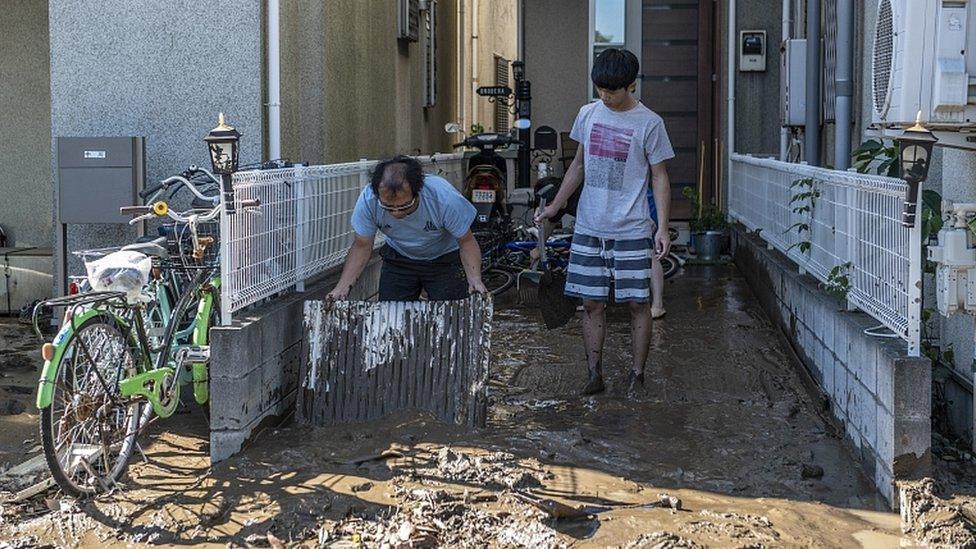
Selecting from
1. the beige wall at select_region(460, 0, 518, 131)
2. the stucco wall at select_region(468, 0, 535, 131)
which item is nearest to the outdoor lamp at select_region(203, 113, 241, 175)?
the beige wall at select_region(460, 0, 518, 131)

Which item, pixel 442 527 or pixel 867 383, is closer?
pixel 442 527

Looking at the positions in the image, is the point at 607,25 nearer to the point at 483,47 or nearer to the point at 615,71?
the point at 483,47

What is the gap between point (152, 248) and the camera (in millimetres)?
6203

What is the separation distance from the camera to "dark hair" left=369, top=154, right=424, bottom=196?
6359 mm

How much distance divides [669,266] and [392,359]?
197 inches

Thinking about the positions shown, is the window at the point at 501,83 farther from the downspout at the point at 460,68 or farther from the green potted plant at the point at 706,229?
the green potted plant at the point at 706,229

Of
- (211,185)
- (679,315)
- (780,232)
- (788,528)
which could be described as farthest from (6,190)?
(788,528)

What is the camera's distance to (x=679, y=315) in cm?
1012

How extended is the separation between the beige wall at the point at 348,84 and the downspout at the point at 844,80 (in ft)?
12.1

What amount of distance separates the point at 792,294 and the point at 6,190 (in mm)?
6533

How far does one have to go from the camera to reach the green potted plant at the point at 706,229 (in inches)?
526

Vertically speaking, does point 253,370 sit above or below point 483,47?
below

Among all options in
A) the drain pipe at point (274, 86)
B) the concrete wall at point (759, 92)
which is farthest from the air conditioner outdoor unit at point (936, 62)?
the concrete wall at point (759, 92)

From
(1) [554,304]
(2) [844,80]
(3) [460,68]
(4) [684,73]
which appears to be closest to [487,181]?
(4) [684,73]
